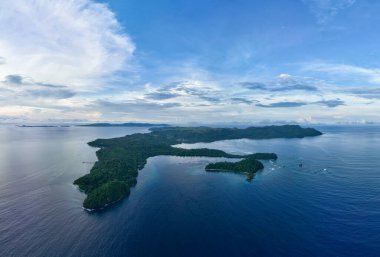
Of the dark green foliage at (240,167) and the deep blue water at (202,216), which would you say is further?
the dark green foliage at (240,167)

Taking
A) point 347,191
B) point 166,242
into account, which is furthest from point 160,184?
point 347,191

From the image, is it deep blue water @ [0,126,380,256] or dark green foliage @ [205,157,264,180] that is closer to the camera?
deep blue water @ [0,126,380,256]

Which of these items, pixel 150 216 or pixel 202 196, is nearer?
pixel 150 216

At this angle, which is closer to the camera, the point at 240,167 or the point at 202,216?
the point at 202,216

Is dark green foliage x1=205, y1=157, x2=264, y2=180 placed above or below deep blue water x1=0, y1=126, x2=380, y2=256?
above

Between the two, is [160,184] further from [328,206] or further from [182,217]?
[328,206]

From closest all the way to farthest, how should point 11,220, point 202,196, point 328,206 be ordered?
point 11,220 → point 328,206 → point 202,196

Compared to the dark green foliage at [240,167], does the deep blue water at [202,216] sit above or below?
below

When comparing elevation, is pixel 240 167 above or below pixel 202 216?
above
